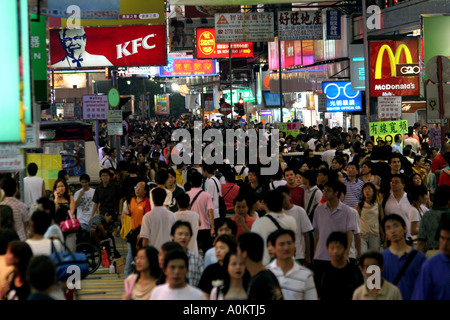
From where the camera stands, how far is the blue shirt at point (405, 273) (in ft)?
23.9

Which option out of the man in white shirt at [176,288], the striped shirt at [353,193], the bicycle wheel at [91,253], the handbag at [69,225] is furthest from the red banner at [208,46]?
the man in white shirt at [176,288]

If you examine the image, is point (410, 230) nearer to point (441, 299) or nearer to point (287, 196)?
point (287, 196)

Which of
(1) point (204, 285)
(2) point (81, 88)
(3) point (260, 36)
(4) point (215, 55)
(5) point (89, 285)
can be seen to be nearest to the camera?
(1) point (204, 285)

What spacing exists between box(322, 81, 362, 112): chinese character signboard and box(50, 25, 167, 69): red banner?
969 cm

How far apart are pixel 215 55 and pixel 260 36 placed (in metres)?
11.5

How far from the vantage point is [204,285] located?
23.1ft

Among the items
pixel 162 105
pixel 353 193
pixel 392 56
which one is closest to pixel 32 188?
pixel 353 193

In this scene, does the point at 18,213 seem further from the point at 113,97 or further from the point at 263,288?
the point at 113,97

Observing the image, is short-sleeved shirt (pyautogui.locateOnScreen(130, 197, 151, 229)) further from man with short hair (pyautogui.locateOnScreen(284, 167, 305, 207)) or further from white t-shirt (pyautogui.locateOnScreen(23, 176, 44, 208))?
white t-shirt (pyautogui.locateOnScreen(23, 176, 44, 208))

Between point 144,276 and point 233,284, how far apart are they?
79cm

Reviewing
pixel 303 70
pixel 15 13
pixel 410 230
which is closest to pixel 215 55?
pixel 303 70

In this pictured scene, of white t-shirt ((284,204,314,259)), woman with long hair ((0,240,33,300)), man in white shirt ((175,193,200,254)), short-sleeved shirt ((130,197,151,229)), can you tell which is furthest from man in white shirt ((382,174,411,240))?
woman with long hair ((0,240,33,300))

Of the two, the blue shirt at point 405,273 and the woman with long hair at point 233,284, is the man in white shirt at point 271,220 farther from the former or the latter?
the woman with long hair at point 233,284

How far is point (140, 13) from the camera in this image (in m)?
23.4
